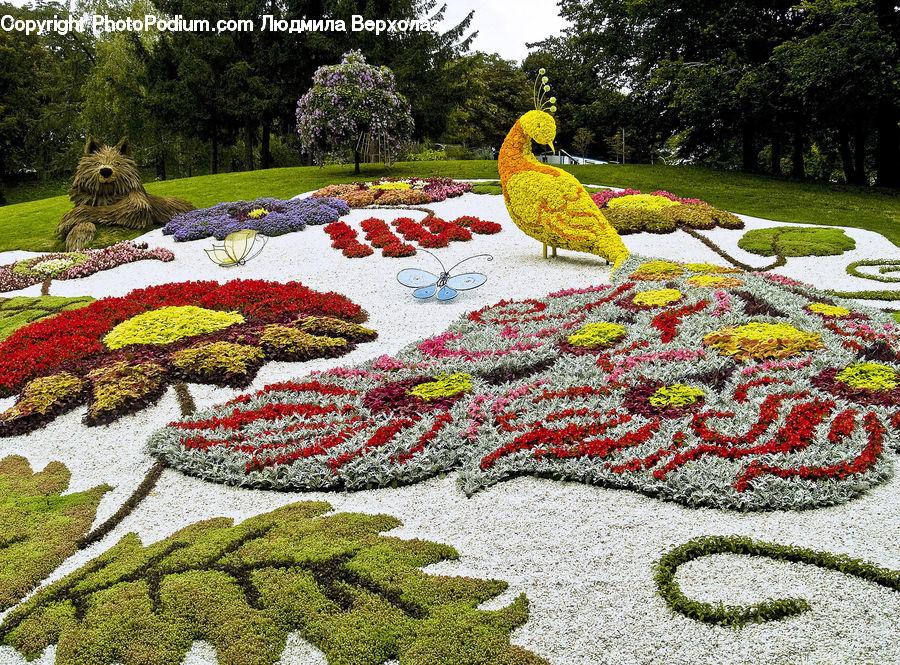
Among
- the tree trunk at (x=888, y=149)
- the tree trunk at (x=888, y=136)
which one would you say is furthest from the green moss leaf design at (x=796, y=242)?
Answer: the tree trunk at (x=888, y=149)

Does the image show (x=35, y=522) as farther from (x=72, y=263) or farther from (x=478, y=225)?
(x=478, y=225)

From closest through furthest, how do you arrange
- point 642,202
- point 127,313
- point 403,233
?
point 127,313 → point 403,233 → point 642,202

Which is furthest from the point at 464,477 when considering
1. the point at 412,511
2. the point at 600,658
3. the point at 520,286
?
the point at 520,286

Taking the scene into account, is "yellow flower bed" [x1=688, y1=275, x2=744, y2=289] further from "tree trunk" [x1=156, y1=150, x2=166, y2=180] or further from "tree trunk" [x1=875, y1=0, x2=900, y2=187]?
"tree trunk" [x1=156, y1=150, x2=166, y2=180]

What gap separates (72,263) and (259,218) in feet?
13.5

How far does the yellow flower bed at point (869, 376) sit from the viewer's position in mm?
5938

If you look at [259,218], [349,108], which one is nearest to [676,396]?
[259,218]

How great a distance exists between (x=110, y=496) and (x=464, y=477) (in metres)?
3.00

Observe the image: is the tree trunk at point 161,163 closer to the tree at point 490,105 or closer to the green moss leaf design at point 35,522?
the tree at point 490,105

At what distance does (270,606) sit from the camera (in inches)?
152

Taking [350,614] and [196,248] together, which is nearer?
[350,614]

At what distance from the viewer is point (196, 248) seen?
48.5 feet

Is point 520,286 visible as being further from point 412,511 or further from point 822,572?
point 822,572

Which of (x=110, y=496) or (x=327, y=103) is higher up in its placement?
(x=327, y=103)
